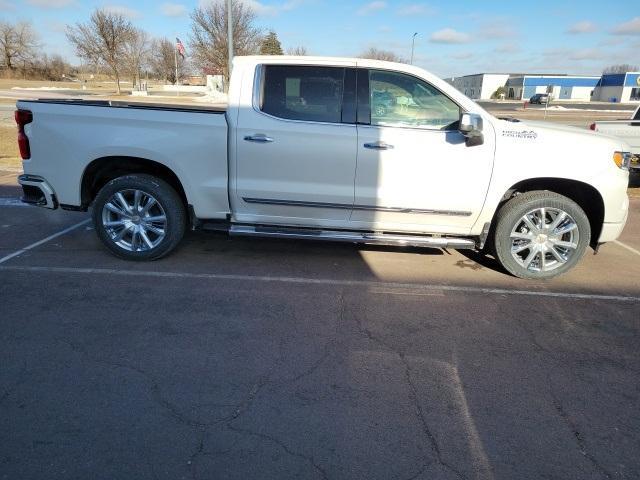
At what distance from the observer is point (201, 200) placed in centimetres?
481

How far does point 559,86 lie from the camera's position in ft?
318

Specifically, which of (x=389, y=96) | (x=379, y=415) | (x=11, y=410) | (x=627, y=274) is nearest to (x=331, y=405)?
(x=379, y=415)

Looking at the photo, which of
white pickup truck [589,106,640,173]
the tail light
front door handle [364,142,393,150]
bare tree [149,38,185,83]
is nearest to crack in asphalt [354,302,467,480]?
front door handle [364,142,393,150]

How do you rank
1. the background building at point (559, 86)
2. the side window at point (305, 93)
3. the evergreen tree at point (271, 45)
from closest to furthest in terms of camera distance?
the side window at point (305, 93)
the evergreen tree at point (271, 45)
the background building at point (559, 86)

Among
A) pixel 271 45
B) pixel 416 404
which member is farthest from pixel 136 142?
pixel 271 45

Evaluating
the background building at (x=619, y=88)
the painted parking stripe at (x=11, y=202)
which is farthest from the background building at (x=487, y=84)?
the painted parking stripe at (x=11, y=202)

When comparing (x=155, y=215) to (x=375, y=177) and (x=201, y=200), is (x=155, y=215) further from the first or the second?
(x=375, y=177)

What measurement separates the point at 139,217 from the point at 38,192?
109 centimetres

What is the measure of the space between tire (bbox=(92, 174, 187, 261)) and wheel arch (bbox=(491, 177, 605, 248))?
10.7ft

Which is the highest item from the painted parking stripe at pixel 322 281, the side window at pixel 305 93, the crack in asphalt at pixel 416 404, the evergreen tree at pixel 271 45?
the evergreen tree at pixel 271 45

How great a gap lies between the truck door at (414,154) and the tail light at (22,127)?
329 centimetres

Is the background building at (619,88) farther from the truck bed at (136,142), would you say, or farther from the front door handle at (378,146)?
the truck bed at (136,142)

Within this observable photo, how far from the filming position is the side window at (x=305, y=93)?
15.1 ft

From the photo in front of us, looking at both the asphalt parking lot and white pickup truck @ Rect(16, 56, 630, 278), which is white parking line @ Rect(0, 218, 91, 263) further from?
white pickup truck @ Rect(16, 56, 630, 278)
